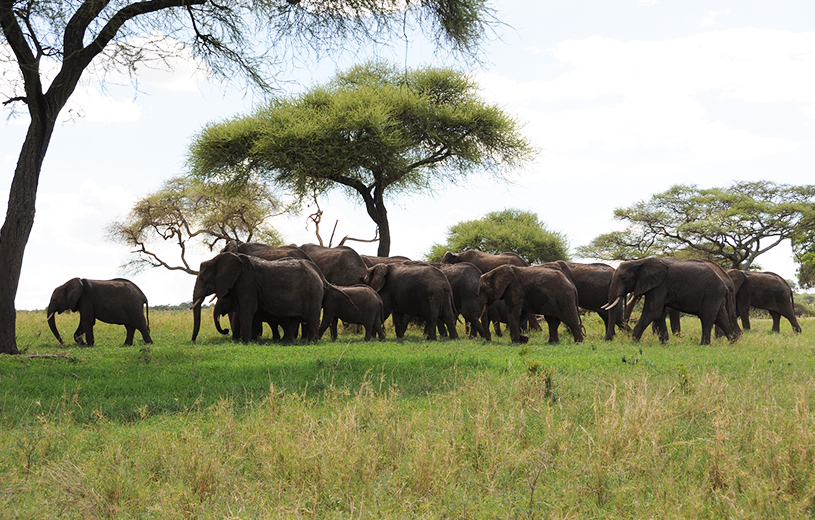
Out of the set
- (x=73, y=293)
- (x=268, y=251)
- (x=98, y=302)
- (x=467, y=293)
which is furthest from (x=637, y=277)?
(x=73, y=293)

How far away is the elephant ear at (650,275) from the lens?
16.5m

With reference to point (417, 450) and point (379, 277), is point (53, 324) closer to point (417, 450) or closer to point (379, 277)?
point (379, 277)

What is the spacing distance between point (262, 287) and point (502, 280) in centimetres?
579

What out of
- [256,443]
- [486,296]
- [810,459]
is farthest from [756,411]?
[486,296]

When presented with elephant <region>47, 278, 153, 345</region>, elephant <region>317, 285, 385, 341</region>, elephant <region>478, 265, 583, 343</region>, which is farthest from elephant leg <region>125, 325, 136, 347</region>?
elephant <region>478, 265, 583, 343</region>

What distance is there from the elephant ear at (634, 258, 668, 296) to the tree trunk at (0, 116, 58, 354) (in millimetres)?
14497

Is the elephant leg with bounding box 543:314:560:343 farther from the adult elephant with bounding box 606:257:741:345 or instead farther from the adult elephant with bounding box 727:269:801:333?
the adult elephant with bounding box 727:269:801:333

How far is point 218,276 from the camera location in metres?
15.6

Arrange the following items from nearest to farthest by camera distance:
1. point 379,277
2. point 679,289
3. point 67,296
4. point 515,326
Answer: point 515,326 < point 67,296 < point 679,289 < point 379,277

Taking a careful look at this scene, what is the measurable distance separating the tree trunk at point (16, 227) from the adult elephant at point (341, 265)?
28.7ft

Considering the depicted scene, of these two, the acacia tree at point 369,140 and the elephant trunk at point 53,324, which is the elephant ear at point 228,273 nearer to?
the elephant trunk at point 53,324

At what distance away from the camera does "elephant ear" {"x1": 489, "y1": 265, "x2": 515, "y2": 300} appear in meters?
15.9

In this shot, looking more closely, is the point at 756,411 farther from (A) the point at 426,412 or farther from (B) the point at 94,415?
(B) the point at 94,415

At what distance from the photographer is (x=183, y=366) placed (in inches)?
437
